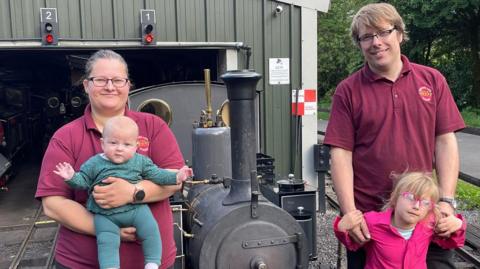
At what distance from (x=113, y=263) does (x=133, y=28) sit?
5.48 metres

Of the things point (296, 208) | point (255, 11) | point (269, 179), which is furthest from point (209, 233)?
point (255, 11)

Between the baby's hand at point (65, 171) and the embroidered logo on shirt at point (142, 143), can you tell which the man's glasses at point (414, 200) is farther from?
the baby's hand at point (65, 171)

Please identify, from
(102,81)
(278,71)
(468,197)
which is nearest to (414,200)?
(102,81)

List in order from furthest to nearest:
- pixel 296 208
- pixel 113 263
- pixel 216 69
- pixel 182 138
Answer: pixel 216 69 < pixel 182 138 < pixel 296 208 < pixel 113 263

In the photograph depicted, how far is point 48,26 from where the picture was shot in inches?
258

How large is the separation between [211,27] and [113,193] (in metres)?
5.70

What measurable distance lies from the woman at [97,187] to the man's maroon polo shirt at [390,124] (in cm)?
89

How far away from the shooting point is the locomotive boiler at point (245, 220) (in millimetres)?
2885

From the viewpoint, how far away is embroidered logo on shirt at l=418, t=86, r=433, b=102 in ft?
7.89

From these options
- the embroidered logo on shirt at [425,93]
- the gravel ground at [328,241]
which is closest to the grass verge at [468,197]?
the gravel ground at [328,241]

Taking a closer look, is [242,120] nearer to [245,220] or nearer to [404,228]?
[245,220]

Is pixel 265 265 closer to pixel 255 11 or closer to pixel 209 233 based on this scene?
pixel 209 233

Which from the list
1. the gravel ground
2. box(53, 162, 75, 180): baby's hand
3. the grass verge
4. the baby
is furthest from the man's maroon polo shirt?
the grass verge

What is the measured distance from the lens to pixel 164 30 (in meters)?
7.22
